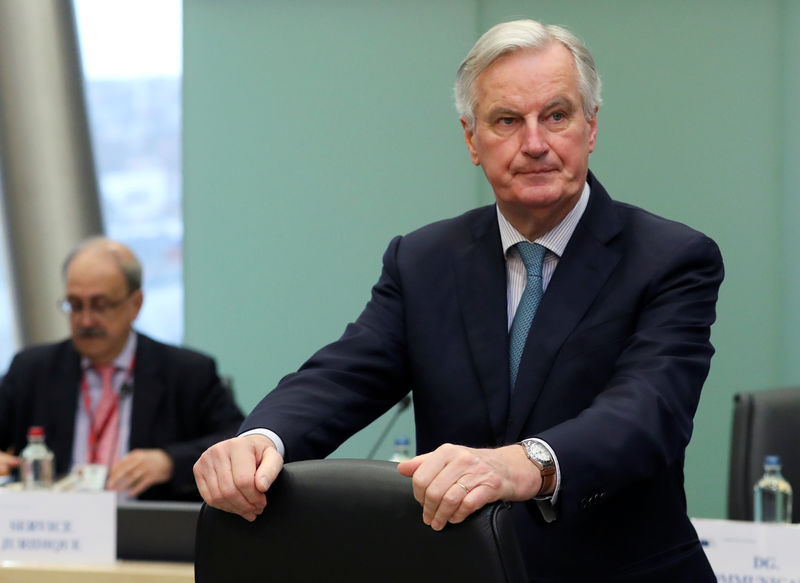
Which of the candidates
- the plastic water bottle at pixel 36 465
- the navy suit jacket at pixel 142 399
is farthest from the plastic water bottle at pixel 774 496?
the plastic water bottle at pixel 36 465

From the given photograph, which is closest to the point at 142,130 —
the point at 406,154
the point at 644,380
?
the point at 406,154

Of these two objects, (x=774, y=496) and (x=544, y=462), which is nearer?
(x=544, y=462)

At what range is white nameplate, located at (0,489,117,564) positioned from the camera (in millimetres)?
2352

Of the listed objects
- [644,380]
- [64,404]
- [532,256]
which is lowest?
[64,404]

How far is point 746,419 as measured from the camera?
291 cm

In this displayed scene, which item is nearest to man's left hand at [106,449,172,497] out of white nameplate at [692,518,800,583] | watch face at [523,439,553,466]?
white nameplate at [692,518,800,583]

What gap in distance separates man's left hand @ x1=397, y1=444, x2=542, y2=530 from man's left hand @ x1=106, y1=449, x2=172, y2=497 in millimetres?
1877

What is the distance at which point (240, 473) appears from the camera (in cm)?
124

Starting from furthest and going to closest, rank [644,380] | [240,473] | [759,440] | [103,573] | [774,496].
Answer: [759,440] → [774,496] → [103,573] → [644,380] → [240,473]

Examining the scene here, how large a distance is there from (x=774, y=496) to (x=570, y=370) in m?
1.37

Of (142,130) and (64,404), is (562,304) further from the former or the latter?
(142,130)

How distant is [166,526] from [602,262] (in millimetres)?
1236

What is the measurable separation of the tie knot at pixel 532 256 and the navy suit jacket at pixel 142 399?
5.78ft

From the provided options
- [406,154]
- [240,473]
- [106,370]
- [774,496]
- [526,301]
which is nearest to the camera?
[240,473]
